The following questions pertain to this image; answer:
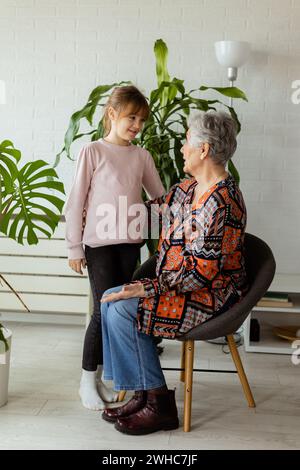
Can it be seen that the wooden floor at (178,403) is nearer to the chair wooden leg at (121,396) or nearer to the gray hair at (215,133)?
the chair wooden leg at (121,396)

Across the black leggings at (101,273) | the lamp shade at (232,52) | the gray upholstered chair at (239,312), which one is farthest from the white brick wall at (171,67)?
the black leggings at (101,273)

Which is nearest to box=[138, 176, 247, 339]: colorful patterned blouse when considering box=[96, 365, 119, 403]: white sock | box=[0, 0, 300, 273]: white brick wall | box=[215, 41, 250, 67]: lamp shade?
box=[96, 365, 119, 403]: white sock

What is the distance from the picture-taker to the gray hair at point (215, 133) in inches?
104

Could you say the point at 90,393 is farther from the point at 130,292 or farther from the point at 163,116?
the point at 163,116

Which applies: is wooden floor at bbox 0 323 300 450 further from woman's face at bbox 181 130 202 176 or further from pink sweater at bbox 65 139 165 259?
woman's face at bbox 181 130 202 176

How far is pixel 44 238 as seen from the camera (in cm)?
399

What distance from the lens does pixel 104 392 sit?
9.85 ft

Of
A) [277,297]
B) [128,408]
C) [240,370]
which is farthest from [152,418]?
[277,297]

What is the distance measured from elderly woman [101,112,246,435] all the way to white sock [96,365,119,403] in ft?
Result: 0.76

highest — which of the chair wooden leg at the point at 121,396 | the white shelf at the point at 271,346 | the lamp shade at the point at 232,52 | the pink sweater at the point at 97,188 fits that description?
the lamp shade at the point at 232,52

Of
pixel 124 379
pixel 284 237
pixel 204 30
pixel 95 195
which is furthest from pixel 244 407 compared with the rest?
pixel 204 30

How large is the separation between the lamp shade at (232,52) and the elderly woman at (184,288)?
124 centimetres

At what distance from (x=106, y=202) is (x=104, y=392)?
86 cm

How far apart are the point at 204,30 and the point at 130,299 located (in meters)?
2.09
